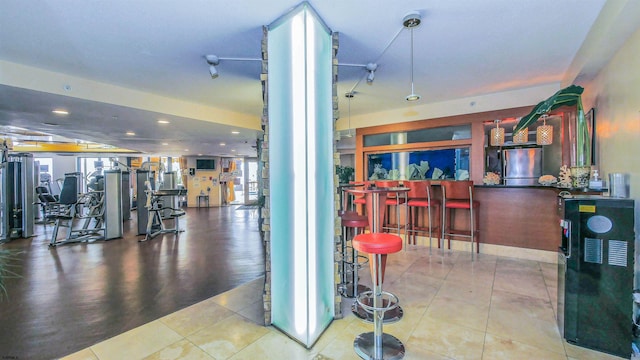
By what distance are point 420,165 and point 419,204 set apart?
1.12m

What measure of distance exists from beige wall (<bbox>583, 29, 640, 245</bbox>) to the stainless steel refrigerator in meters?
3.68

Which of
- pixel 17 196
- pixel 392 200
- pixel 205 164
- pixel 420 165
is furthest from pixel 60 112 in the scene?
pixel 205 164

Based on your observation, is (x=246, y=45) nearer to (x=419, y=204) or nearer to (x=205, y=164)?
(x=419, y=204)

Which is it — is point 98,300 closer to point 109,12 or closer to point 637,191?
point 109,12

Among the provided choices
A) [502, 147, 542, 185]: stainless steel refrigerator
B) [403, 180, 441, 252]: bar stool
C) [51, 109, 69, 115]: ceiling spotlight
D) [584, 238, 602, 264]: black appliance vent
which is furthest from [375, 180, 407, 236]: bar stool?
[51, 109, 69, 115]: ceiling spotlight

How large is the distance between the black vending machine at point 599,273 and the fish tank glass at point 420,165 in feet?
9.13

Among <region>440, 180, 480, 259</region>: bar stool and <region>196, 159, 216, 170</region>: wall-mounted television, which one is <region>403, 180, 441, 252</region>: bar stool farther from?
<region>196, 159, 216, 170</region>: wall-mounted television

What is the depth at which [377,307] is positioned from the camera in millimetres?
1893

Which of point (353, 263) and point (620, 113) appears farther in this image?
point (353, 263)

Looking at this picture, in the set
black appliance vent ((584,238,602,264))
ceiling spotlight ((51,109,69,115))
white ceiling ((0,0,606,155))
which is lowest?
black appliance vent ((584,238,602,264))

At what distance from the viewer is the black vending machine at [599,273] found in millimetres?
1874

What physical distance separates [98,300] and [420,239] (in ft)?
15.7

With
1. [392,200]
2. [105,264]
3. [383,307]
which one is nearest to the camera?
[383,307]

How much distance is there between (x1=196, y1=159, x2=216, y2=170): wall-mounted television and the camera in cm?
1245
